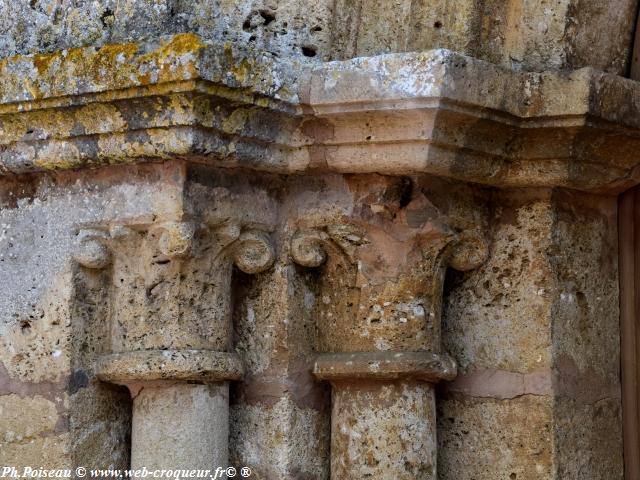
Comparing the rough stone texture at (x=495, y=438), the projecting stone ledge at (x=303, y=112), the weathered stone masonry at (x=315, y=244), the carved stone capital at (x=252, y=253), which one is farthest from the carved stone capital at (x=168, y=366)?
the rough stone texture at (x=495, y=438)

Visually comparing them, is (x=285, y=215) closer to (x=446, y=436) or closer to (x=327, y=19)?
(x=327, y=19)

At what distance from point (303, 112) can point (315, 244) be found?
0.33 m

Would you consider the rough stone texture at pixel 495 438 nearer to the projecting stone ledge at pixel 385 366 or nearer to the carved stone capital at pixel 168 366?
the projecting stone ledge at pixel 385 366

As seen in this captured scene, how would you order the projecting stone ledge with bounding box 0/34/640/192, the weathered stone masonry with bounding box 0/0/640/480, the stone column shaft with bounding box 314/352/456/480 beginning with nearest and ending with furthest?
the projecting stone ledge with bounding box 0/34/640/192, the weathered stone masonry with bounding box 0/0/640/480, the stone column shaft with bounding box 314/352/456/480

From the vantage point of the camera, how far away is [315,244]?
3010mm

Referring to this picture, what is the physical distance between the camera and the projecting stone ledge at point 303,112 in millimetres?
2725

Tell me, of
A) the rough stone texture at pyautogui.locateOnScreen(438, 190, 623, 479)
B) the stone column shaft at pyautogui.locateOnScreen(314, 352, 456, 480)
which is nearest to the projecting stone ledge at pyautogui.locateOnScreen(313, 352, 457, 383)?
the stone column shaft at pyautogui.locateOnScreen(314, 352, 456, 480)

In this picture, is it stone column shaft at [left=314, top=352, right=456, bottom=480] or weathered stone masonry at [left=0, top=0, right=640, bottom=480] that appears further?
stone column shaft at [left=314, top=352, right=456, bottom=480]

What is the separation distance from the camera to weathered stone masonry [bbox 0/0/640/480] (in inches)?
112

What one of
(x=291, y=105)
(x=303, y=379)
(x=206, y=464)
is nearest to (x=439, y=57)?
(x=291, y=105)

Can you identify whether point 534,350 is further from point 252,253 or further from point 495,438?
point 252,253

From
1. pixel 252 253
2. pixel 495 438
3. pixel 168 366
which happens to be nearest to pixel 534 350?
pixel 495 438

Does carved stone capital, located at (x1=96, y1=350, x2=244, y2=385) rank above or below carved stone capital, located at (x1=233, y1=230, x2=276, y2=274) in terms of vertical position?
below

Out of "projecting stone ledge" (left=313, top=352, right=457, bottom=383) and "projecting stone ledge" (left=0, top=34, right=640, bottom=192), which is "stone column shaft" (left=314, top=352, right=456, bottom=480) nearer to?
"projecting stone ledge" (left=313, top=352, right=457, bottom=383)
